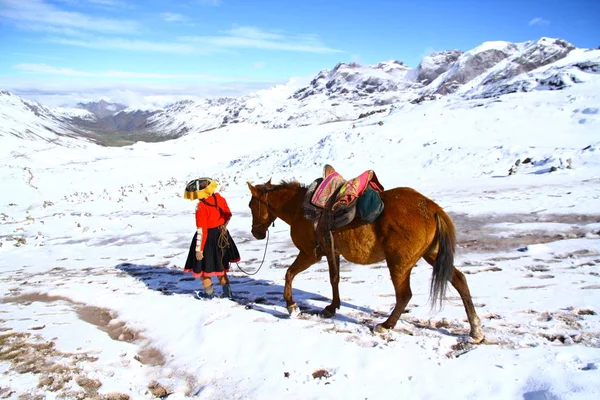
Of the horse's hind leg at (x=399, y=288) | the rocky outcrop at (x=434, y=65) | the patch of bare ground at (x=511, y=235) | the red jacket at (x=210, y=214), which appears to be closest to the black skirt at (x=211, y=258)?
the red jacket at (x=210, y=214)

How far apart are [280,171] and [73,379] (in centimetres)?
1981

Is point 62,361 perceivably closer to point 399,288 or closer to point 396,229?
point 399,288

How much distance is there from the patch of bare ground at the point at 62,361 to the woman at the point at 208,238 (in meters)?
1.48

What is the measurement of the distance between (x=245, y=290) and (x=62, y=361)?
10.8ft

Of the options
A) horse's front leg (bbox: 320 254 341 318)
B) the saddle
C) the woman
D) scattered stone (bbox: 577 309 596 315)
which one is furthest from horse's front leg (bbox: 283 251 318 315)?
scattered stone (bbox: 577 309 596 315)

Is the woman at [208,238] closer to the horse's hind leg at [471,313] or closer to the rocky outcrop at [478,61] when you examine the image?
the horse's hind leg at [471,313]

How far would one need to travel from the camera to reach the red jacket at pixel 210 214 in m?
6.57

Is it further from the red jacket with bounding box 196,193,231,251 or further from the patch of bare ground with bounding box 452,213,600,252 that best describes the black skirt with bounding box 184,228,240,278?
the patch of bare ground with bounding box 452,213,600,252

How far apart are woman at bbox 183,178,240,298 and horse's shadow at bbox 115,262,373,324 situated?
394 mm

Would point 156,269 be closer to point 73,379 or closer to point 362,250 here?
point 73,379

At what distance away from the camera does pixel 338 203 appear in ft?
16.6

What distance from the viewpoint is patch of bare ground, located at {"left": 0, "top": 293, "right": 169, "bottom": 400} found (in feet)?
12.2

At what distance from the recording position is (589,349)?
3738 mm

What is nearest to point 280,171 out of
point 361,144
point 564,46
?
point 361,144
